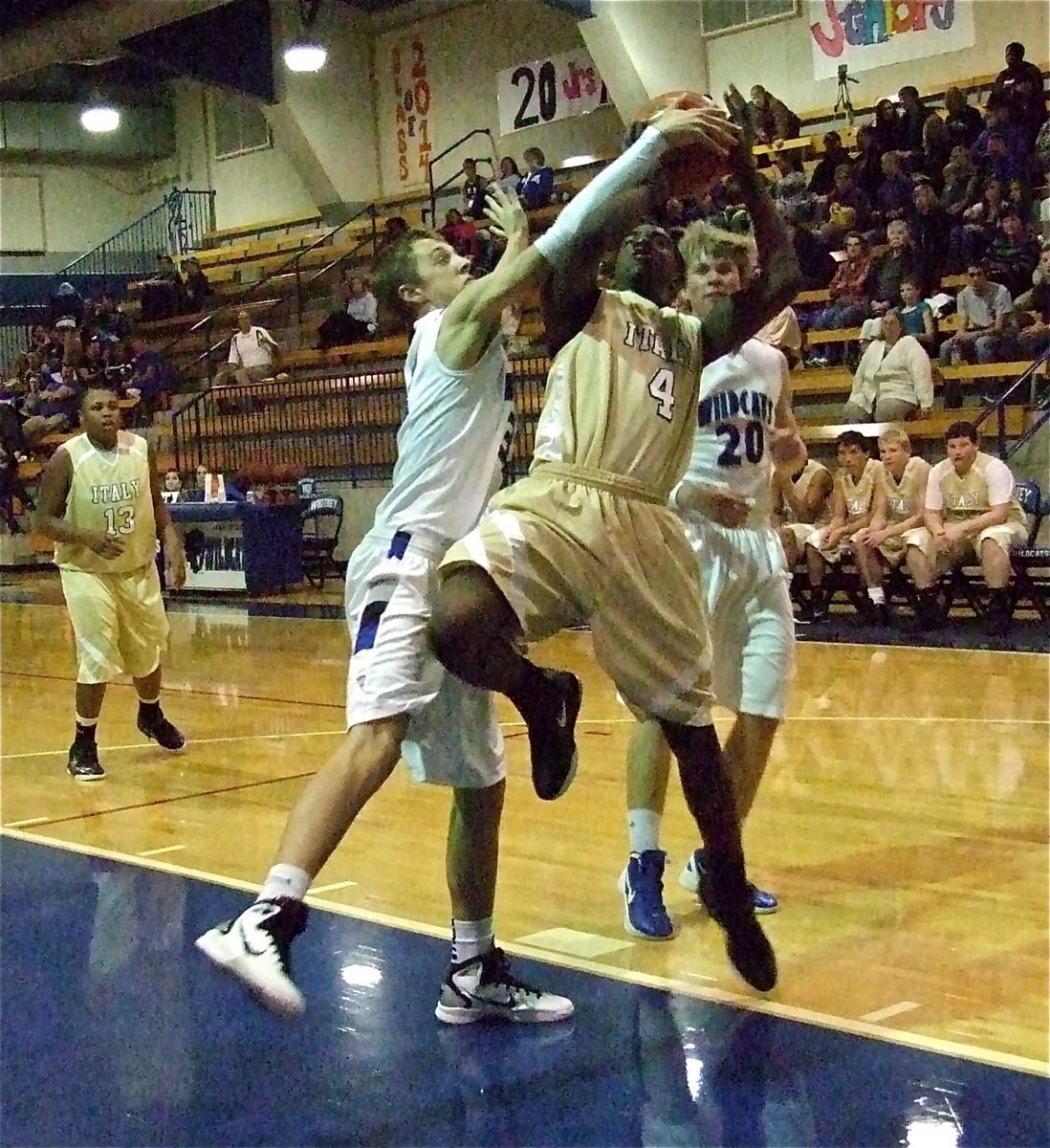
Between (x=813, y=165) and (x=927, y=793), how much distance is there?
32.1 feet

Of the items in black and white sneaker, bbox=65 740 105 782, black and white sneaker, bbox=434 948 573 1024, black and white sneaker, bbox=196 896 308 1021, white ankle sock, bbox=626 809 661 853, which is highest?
black and white sneaker, bbox=196 896 308 1021

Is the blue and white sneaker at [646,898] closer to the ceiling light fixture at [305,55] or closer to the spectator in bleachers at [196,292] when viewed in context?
the ceiling light fixture at [305,55]

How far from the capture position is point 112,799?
19.1 feet

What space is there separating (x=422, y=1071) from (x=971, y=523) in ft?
21.5

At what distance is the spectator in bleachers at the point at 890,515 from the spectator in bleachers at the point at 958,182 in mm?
3300

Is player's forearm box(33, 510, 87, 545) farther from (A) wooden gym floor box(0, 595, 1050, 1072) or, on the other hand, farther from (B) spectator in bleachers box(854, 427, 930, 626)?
(B) spectator in bleachers box(854, 427, 930, 626)

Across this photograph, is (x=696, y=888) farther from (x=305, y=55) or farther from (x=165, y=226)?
(x=165, y=226)

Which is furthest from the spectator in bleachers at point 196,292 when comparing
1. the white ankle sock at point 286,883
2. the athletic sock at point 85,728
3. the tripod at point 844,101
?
the white ankle sock at point 286,883

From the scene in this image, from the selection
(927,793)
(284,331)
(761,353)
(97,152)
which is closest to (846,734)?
(927,793)

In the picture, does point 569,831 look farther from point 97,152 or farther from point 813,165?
point 97,152

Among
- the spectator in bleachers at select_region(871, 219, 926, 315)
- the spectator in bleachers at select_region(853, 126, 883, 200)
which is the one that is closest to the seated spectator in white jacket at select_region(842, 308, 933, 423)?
the spectator in bleachers at select_region(871, 219, 926, 315)

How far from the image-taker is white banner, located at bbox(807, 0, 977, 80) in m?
14.8

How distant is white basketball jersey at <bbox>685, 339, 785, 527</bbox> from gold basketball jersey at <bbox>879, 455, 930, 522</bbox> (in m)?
5.45

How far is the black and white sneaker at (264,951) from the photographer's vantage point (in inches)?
104
